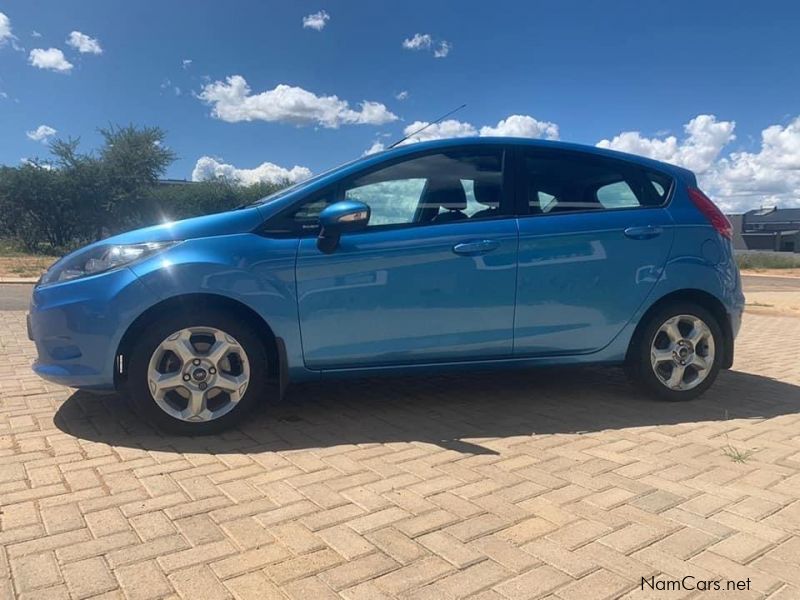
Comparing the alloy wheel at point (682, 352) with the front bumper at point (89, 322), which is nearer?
the front bumper at point (89, 322)

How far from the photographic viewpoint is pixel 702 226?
441 cm

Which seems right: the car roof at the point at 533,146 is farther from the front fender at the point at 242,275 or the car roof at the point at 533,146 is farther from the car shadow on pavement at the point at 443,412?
the car shadow on pavement at the point at 443,412

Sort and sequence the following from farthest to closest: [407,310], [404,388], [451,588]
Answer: [404,388] → [407,310] → [451,588]

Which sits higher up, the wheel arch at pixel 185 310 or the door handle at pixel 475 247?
the door handle at pixel 475 247

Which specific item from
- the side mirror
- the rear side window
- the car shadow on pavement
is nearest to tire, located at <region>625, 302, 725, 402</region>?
the car shadow on pavement

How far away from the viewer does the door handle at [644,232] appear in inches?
166

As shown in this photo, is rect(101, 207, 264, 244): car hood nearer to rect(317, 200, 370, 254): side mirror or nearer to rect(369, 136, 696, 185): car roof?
rect(317, 200, 370, 254): side mirror

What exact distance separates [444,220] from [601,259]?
3.52ft

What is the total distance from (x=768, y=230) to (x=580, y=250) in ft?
233

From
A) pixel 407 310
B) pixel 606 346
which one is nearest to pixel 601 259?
pixel 606 346

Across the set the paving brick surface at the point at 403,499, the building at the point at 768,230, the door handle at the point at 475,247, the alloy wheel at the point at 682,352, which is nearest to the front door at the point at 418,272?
the door handle at the point at 475,247

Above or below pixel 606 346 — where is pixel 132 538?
below

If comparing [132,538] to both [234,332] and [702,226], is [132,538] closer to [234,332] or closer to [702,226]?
[234,332]

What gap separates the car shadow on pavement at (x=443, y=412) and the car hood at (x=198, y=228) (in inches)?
42.8
